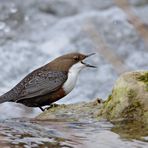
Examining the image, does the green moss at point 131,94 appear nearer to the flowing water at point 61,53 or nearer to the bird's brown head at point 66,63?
the flowing water at point 61,53

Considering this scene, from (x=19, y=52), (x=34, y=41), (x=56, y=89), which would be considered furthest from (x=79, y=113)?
(x=34, y=41)

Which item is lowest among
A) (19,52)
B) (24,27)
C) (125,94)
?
(125,94)

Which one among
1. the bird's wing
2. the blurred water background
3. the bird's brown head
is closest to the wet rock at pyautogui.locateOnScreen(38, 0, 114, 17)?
the blurred water background

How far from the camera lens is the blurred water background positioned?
785 centimetres

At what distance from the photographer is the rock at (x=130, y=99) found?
12.5 ft

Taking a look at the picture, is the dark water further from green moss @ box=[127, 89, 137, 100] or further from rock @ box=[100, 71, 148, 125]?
green moss @ box=[127, 89, 137, 100]

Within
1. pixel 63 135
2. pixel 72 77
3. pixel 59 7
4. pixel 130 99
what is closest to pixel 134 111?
pixel 130 99

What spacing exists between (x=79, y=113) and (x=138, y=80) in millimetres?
624

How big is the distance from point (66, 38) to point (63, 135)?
6023mm

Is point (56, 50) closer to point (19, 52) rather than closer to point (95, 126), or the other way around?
point (19, 52)

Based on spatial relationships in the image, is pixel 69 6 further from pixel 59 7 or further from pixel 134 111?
pixel 134 111

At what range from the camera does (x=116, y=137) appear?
3494mm

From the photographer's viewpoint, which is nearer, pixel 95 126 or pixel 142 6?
pixel 95 126

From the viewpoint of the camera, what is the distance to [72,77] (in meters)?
5.03
